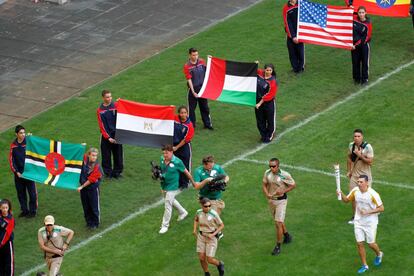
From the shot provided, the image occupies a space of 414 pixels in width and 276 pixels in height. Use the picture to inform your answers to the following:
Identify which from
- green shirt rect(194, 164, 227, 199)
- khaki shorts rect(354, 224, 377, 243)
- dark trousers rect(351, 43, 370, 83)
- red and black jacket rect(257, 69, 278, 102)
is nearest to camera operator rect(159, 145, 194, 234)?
green shirt rect(194, 164, 227, 199)

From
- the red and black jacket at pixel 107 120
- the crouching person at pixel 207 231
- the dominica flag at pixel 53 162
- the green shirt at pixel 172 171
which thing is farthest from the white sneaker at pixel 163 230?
the red and black jacket at pixel 107 120

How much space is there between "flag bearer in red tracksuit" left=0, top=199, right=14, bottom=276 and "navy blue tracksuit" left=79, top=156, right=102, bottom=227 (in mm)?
2106

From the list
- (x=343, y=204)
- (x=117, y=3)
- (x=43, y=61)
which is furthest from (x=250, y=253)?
(x=117, y=3)

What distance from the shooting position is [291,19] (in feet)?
105

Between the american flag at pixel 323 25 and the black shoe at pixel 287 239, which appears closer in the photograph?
the black shoe at pixel 287 239

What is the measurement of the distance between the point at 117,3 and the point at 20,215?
1244cm

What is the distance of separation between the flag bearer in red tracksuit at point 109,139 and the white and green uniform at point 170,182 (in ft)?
9.42

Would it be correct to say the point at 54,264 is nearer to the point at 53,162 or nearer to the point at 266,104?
the point at 53,162

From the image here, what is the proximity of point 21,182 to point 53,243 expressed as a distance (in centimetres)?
374

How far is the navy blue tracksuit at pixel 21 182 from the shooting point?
26594 millimetres

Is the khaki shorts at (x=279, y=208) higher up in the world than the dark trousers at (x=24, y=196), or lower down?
higher up

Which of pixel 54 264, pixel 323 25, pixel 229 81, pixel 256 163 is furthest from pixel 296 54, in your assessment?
pixel 54 264

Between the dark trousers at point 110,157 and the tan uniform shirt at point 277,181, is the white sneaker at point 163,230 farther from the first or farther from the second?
the dark trousers at point 110,157

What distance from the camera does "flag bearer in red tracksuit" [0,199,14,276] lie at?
78.6 feet
